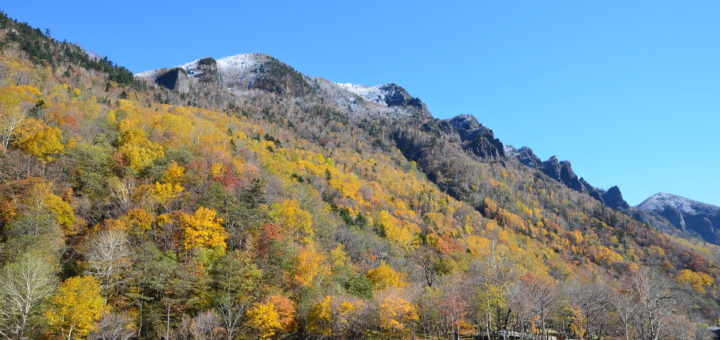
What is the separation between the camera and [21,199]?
58.2m

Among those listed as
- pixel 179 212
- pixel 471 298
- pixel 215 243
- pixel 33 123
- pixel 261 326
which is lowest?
pixel 261 326

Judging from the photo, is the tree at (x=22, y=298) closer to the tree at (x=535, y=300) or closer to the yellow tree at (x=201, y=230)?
the yellow tree at (x=201, y=230)

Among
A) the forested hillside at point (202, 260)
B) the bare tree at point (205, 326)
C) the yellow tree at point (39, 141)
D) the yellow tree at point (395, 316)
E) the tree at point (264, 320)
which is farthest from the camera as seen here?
the yellow tree at point (39, 141)

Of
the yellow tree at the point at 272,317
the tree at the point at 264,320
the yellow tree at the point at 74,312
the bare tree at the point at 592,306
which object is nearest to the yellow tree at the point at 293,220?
the yellow tree at the point at 272,317

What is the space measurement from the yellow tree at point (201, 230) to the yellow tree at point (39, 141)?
2757 centimetres

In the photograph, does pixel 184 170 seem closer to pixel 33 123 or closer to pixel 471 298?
pixel 33 123

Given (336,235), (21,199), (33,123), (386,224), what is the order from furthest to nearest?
1. (386,224)
2. (336,235)
3. (33,123)
4. (21,199)

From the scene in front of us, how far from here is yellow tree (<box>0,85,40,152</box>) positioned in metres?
69.9

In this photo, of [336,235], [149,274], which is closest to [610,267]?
[336,235]

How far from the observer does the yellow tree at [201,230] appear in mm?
61000

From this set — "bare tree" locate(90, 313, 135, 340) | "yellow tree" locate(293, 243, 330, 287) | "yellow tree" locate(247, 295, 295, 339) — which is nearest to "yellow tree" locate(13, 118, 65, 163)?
"bare tree" locate(90, 313, 135, 340)

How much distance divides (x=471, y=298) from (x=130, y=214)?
178 feet

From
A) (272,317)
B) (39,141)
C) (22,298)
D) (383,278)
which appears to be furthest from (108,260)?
(383,278)

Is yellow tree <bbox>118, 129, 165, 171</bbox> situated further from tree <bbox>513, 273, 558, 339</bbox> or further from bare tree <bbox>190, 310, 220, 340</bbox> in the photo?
A: tree <bbox>513, 273, 558, 339</bbox>
